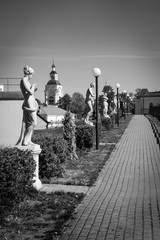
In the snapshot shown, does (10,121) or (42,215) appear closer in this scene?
(42,215)

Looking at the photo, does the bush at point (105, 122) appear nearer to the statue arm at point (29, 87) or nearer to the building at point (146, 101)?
the statue arm at point (29, 87)

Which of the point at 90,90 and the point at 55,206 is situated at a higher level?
the point at 90,90

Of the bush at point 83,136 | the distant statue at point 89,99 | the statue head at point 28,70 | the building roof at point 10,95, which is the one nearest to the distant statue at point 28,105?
the statue head at point 28,70

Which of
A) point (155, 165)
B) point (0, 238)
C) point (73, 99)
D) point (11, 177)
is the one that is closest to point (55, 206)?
point (11, 177)

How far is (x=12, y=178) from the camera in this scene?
6.31 metres

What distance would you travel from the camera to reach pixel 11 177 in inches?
248

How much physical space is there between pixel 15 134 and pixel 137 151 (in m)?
9.82

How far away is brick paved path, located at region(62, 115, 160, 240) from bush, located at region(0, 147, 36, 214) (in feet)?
4.24

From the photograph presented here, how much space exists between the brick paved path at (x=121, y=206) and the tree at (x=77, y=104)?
110m

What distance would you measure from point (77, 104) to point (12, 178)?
11840 cm

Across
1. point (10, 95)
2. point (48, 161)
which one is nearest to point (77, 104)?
point (10, 95)

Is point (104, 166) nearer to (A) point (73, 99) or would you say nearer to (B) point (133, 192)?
(B) point (133, 192)

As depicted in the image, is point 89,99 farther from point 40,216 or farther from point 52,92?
point 52,92

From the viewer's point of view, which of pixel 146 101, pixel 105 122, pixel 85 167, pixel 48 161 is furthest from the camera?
pixel 146 101
